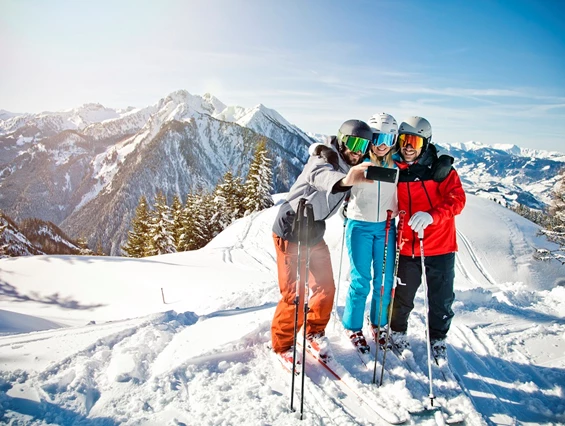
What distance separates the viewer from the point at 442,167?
146 inches

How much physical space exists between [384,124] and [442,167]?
85 cm

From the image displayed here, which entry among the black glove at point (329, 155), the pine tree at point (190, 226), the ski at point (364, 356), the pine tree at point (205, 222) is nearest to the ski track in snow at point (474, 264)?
the ski at point (364, 356)

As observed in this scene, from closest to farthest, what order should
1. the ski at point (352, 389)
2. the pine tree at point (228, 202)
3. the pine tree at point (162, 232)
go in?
the ski at point (352, 389)
the pine tree at point (162, 232)
the pine tree at point (228, 202)

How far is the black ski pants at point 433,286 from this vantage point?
3.90 meters

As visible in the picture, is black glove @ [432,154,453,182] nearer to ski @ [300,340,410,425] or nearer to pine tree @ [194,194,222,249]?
ski @ [300,340,410,425]

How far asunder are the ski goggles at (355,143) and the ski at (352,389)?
8.01 ft

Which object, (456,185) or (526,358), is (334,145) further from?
(526,358)

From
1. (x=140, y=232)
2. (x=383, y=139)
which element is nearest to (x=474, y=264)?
(x=383, y=139)

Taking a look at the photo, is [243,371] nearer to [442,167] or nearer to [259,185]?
[442,167]

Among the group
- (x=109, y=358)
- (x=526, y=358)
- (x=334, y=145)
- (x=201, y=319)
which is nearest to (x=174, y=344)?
(x=109, y=358)

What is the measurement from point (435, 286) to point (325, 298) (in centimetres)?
141

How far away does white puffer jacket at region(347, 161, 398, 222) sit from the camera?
3754 millimetres

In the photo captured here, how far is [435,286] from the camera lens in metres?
3.94

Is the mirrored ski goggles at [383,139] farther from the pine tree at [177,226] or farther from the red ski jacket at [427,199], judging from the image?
the pine tree at [177,226]
